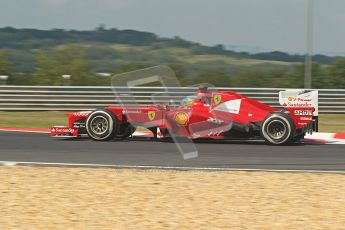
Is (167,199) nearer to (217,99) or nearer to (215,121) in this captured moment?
(215,121)

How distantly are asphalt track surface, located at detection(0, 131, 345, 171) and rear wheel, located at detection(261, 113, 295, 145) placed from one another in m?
0.16

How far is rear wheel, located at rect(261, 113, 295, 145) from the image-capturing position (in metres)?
11.3

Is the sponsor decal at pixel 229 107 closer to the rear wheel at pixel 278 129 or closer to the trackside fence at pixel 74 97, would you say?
the rear wheel at pixel 278 129

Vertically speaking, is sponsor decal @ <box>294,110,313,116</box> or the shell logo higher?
sponsor decal @ <box>294,110,313,116</box>

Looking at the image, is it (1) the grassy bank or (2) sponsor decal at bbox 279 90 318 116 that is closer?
(2) sponsor decal at bbox 279 90 318 116

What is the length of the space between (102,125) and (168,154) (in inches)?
81.0

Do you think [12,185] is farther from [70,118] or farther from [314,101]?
[314,101]

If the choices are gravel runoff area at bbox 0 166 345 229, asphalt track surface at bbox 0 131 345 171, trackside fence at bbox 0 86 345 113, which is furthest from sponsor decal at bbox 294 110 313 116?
trackside fence at bbox 0 86 345 113

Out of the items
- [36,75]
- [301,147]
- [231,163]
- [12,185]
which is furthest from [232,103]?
[36,75]

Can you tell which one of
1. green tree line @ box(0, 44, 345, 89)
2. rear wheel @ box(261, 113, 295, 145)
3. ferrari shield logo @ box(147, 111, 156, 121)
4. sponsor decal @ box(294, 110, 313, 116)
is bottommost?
rear wheel @ box(261, 113, 295, 145)

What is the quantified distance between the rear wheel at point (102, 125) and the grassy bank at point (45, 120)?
146 inches

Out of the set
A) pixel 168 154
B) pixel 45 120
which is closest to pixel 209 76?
pixel 45 120

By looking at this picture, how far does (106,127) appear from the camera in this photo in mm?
12031

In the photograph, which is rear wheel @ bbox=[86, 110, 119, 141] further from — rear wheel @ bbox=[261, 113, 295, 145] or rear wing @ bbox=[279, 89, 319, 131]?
rear wing @ bbox=[279, 89, 319, 131]
